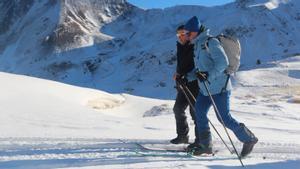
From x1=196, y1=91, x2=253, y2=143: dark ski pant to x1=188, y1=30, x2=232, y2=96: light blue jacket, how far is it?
0.10 meters

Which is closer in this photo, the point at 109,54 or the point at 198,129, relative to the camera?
the point at 198,129

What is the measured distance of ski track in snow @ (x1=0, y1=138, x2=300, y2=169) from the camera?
25.2 ft

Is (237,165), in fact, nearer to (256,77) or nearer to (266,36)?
(256,77)

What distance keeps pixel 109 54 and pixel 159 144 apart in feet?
489

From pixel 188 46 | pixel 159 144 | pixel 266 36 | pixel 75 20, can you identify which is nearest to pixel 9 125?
pixel 159 144

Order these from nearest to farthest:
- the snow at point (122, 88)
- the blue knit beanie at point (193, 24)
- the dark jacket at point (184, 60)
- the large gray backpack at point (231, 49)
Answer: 1. the large gray backpack at point (231, 49)
2. the blue knit beanie at point (193, 24)
3. the snow at point (122, 88)
4. the dark jacket at point (184, 60)

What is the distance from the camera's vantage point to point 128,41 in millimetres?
164500

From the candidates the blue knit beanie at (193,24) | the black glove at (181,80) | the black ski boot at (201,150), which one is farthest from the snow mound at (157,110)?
the blue knit beanie at (193,24)

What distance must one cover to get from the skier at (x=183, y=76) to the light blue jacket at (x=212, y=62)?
2.16 feet

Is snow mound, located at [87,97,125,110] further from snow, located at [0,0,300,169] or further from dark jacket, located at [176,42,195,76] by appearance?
dark jacket, located at [176,42,195,76]

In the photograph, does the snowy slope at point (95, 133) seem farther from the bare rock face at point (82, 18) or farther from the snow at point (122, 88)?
the bare rock face at point (82, 18)

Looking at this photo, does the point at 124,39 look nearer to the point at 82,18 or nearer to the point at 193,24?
the point at 82,18

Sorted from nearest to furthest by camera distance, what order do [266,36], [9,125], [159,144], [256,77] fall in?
[159,144] < [9,125] < [256,77] < [266,36]

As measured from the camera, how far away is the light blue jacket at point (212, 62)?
768cm
